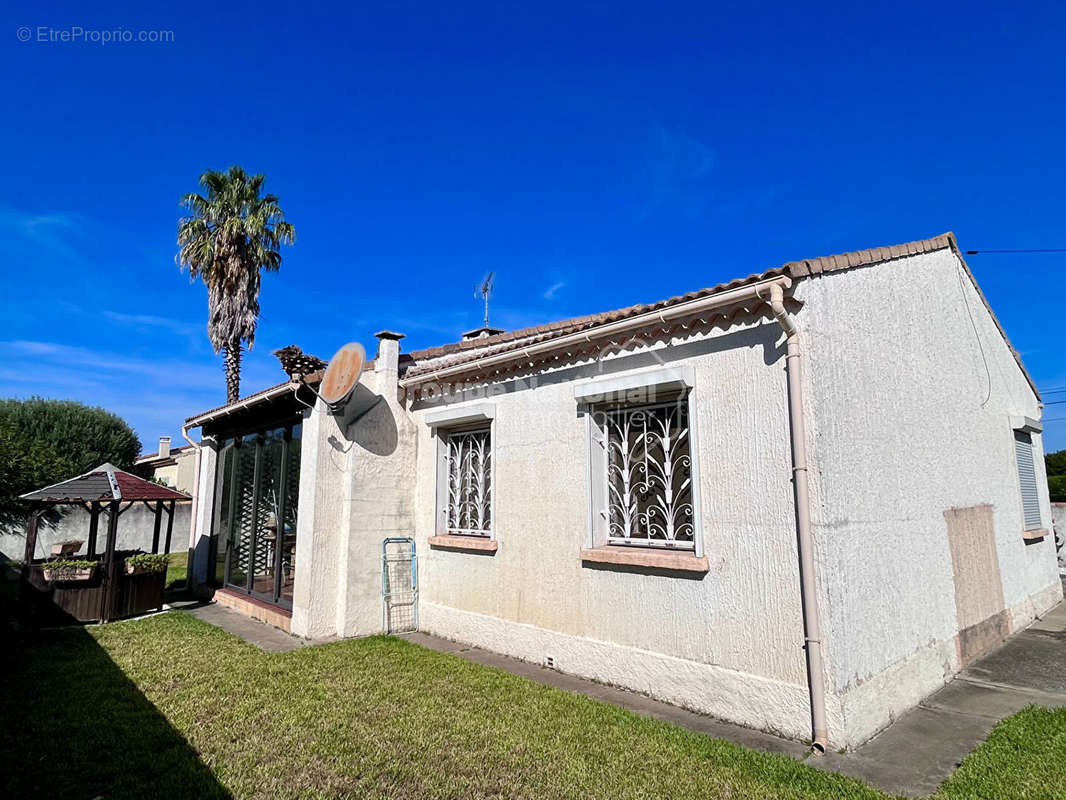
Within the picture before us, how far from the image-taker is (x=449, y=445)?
27.7 feet

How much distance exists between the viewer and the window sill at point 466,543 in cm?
725

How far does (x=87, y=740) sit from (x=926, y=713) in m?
6.88

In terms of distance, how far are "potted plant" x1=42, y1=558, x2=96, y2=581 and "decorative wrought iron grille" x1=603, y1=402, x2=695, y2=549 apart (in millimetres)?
8072

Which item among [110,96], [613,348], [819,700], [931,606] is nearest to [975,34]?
[613,348]

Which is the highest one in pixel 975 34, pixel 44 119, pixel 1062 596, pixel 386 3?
pixel 386 3

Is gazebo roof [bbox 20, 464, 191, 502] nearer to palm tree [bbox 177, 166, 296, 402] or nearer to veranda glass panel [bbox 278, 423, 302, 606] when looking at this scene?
veranda glass panel [bbox 278, 423, 302, 606]

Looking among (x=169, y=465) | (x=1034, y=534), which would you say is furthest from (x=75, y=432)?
(x=1034, y=534)

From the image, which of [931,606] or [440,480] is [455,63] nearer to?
[440,480]

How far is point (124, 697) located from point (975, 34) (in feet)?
41.3

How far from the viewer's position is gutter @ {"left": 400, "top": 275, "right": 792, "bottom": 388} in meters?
4.78

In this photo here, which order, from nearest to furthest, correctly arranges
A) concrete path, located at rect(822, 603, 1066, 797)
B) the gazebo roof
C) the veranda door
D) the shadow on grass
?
1. the shadow on grass
2. concrete path, located at rect(822, 603, 1066, 797)
3. the gazebo roof
4. the veranda door

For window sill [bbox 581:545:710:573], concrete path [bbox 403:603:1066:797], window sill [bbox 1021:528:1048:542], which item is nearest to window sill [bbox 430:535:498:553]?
concrete path [bbox 403:603:1066:797]

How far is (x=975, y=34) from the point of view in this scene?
7.68 m

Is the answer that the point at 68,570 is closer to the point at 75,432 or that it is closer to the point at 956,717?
the point at 956,717
